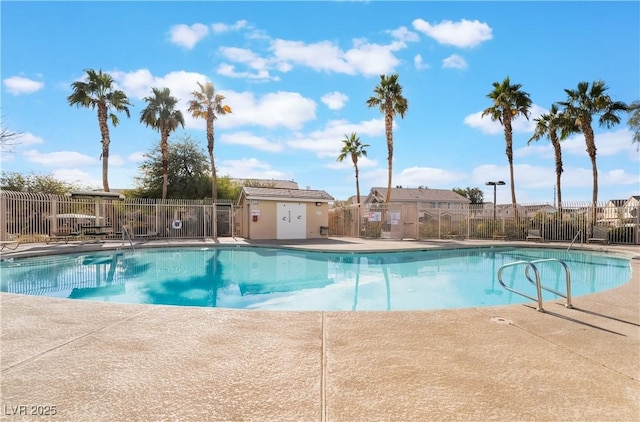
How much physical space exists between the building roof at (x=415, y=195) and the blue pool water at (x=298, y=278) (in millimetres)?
34880

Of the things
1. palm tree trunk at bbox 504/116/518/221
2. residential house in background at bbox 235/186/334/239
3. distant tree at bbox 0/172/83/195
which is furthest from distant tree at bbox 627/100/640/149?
distant tree at bbox 0/172/83/195

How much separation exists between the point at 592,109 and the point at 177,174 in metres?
28.7

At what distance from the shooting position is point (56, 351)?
3.23 m

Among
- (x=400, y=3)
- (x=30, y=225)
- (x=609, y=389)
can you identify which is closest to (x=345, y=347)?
(x=609, y=389)

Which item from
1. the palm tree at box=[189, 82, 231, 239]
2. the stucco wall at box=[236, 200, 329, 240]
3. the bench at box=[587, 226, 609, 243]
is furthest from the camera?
the palm tree at box=[189, 82, 231, 239]

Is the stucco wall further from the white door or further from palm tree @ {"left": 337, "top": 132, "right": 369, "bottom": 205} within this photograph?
palm tree @ {"left": 337, "top": 132, "right": 369, "bottom": 205}

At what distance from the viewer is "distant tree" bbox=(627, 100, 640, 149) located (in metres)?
18.0

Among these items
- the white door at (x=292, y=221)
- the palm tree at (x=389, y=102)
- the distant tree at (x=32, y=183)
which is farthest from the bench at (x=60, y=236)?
the palm tree at (x=389, y=102)

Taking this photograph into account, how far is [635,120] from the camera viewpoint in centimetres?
1816

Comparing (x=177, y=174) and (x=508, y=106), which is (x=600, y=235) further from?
(x=177, y=174)

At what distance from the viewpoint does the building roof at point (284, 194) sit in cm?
2039

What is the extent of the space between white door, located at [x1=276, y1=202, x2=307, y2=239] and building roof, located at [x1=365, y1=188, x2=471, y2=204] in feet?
96.6

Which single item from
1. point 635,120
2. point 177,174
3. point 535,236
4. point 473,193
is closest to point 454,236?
point 535,236

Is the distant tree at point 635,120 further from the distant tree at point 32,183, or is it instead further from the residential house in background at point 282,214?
the distant tree at point 32,183
